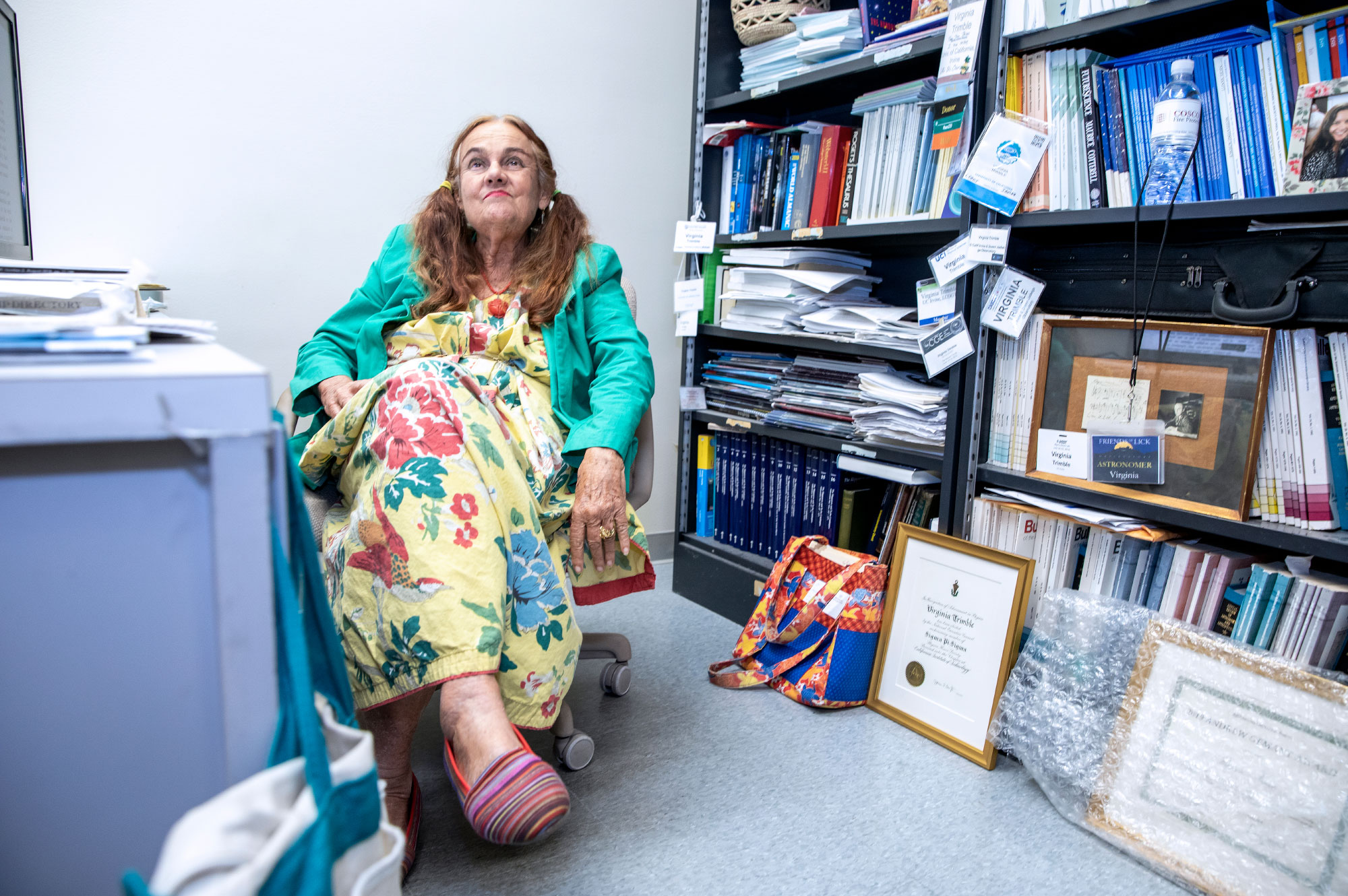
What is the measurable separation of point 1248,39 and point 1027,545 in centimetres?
93

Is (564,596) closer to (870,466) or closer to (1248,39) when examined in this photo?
(870,466)

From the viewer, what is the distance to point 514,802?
0.98m

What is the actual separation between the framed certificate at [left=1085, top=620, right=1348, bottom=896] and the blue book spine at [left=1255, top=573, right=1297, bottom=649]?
0.08 meters

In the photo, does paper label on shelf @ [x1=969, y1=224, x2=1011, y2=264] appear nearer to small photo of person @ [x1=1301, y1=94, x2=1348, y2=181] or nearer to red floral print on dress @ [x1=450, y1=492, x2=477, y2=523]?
small photo of person @ [x1=1301, y1=94, x2=1348, y2=181]

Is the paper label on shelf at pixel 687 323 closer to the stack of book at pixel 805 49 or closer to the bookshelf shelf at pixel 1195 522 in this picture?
the stack of book at pixel 805 49

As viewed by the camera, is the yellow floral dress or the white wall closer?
the yellow floral dress

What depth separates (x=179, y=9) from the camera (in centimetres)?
190

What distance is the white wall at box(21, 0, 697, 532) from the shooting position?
1.85 metres

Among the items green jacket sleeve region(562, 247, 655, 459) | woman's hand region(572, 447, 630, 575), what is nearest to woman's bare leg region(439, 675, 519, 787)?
woman's hand region(572, 447, 630, 575)

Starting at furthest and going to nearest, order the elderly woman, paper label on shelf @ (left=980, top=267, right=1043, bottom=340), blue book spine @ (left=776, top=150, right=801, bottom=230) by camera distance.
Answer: blue book spine @ (left=776, top=150, right=801, bottom=230)
paper label on shelf @ (left=980, top=267, right=1043, bottom=340)
the elderly woman

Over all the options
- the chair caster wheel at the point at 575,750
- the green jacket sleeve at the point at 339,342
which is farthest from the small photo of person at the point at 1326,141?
the green jacket sleeve at the point at 339,342

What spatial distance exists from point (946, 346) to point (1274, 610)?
0.73m

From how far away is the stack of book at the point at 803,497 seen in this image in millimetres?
1953

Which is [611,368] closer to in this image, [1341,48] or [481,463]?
[481,463]
